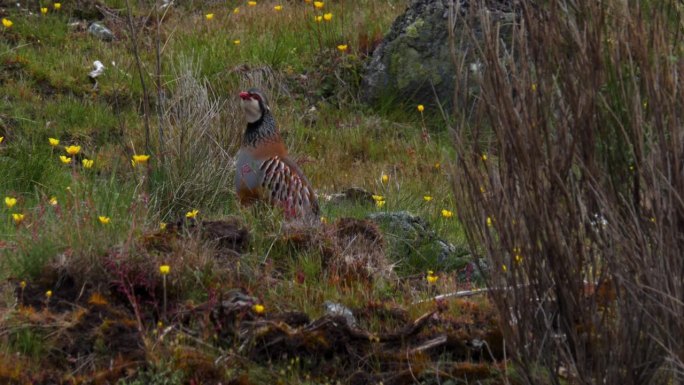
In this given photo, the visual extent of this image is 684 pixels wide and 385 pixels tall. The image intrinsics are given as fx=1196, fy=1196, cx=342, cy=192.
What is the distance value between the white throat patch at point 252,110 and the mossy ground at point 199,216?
0.33 m

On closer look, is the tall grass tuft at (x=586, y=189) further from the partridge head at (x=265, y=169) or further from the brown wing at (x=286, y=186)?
the brown wing at (x=286, y=186)

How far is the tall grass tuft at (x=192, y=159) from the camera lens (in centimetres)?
727

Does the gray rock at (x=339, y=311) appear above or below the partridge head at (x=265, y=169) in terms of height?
above

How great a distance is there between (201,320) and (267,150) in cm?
270

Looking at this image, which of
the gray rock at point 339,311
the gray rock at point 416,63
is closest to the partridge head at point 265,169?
the gray rock at point 339,311

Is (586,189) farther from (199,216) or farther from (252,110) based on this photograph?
(252,110)

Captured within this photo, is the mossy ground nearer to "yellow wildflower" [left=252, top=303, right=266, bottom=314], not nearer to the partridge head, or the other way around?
"yellow wildflower" [left=252, top=303, right=266, bottom=314]

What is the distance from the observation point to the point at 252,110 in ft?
25.9

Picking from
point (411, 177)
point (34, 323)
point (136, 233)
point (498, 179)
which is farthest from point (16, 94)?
point (498, 179)

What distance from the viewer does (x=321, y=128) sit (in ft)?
32.8

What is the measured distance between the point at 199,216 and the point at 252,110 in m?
1.10

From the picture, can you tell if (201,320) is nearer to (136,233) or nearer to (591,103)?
(136,233)

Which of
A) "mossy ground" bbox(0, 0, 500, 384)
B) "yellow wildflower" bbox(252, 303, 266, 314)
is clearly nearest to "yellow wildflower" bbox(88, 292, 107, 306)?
"mossy ground" bbox(0, 0, 500, 384)

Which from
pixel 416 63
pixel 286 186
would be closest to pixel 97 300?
pixel 286 186
